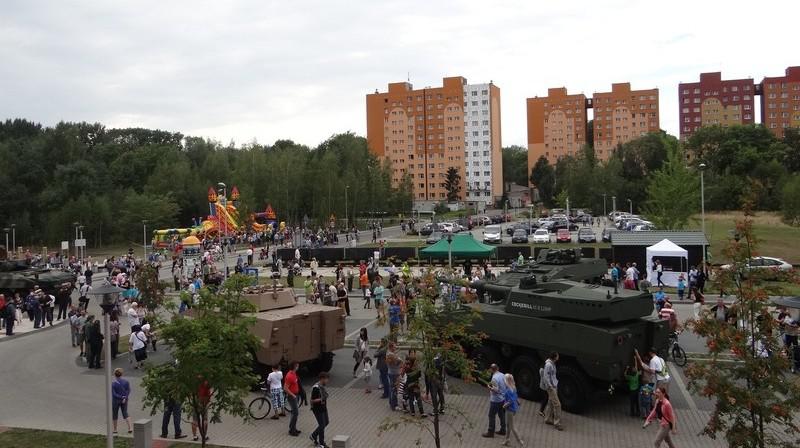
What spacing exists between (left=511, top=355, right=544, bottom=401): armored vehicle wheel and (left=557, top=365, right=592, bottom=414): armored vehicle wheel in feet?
2.18

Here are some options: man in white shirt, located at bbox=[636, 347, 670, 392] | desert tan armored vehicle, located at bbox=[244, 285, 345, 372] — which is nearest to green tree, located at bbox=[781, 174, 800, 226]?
man in white shirt, located at bbox=[636, 347, 670, 392]

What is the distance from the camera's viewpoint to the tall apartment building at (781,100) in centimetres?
14038

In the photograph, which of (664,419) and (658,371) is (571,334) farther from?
(664,419)

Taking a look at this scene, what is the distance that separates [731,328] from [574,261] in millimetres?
14770

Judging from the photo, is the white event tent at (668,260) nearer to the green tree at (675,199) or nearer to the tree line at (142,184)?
the green tree at (675,199)

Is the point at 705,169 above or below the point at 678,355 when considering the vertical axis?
above

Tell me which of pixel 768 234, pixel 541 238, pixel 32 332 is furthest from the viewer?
→ pixel 768 234

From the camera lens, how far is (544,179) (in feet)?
426

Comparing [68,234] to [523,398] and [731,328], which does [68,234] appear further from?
[731,328]

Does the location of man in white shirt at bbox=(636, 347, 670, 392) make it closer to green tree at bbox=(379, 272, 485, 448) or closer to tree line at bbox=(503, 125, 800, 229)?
green tree at bbox=(379, 272, 485, 448)

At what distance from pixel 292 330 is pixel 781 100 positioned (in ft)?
505

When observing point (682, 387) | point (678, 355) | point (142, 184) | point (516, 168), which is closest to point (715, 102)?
point (516, 168)

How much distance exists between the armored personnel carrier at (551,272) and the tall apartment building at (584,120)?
119m

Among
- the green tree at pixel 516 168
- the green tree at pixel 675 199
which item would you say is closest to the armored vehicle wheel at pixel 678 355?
the green tree at pixel 675 199
